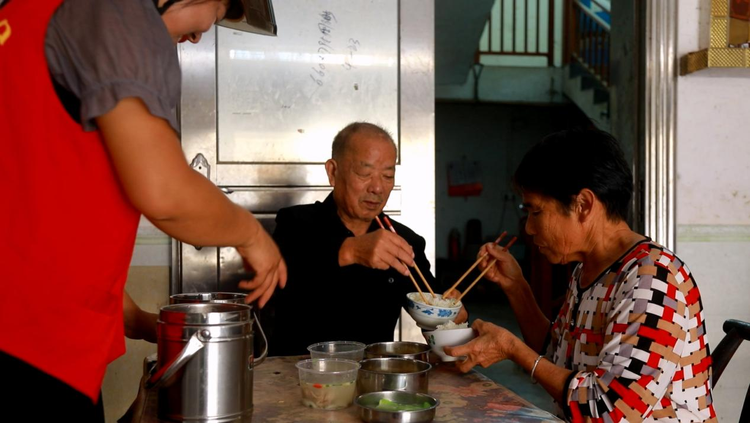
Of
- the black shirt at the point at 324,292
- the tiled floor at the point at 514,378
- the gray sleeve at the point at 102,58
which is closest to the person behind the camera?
the gray sleeve at the point at 102,58

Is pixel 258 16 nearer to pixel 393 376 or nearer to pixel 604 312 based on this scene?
pixel 393 376

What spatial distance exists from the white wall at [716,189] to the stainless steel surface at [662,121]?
0.04m

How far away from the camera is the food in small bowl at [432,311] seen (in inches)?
75.4

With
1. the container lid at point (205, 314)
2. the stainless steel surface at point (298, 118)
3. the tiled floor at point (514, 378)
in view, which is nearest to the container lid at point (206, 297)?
the container lid at point (205, 314)

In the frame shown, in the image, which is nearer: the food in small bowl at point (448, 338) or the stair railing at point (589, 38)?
the food in small bowl at point (448, 338)

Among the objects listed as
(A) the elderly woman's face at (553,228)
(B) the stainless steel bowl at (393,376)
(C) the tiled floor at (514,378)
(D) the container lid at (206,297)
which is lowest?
(C) the tiled floor at (514,378)

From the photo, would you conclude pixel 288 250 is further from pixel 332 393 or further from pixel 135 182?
pixel 135 182

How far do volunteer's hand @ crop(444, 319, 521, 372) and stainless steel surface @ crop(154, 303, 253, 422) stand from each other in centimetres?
64

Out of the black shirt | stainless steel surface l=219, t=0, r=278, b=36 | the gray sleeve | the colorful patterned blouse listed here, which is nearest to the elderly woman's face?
the colorful patterned blouse

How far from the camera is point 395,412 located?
→ 1.30m

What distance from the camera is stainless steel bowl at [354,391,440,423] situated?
129cm

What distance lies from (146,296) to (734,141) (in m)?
2.84

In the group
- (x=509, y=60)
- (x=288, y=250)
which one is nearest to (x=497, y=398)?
(x=288, y=250)

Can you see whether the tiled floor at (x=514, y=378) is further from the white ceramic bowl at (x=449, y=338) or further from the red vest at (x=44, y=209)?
the red vest at (x=44, y=209)
